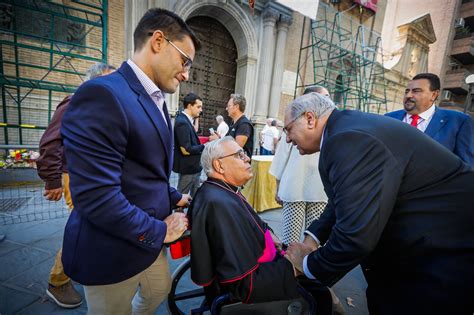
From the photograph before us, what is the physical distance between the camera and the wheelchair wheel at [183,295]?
1800 mm

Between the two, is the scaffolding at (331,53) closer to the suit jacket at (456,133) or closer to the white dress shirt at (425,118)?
the white dress shirt at (425,118)

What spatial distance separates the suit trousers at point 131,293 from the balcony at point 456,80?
28905mm

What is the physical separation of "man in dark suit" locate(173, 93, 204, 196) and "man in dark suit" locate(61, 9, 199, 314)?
178 cm

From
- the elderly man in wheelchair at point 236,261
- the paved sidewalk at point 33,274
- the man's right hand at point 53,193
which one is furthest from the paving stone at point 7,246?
the elderly man in wheelchair at point 236,261

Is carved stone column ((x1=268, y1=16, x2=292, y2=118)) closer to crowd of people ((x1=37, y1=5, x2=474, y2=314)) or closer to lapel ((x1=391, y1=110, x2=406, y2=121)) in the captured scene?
lapel ((x1=391, y1=110, x2=406, y2=121))

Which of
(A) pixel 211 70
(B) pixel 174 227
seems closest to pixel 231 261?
(B) pixel 174 227

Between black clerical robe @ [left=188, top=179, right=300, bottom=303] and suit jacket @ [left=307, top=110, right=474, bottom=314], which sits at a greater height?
suit jacket @ [left=307, top=110, right=474, bottom=314]

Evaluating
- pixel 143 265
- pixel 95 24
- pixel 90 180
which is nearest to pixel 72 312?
pixel 143 265

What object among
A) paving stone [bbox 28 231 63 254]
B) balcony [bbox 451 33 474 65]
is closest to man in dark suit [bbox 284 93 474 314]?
paving stone [bbox 28 231 63 254]

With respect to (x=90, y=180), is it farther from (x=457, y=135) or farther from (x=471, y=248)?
(x=457, y=135)

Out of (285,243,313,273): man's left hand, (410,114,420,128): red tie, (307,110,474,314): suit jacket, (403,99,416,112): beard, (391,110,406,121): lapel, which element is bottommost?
(285,243,313,273): man's left hand

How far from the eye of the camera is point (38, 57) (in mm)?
6082

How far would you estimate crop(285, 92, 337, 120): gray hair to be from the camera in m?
1.28

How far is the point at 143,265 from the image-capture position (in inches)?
43.2
